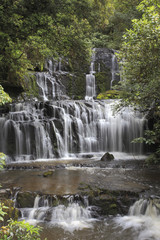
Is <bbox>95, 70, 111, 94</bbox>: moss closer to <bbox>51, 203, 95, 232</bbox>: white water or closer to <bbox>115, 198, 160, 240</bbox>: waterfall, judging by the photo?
<bbox>115, 198, 160, 240</bbox>: waterfall

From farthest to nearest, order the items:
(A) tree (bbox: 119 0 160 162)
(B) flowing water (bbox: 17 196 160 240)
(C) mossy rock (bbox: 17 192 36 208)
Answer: (A) tree (bbox: 119 0 160 162), (C) mossy rock (bbox: 17 192 36 208), (B) flowing water (bbox: 17 196 160 240)

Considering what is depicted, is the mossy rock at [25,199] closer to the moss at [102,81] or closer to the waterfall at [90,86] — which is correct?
the waterfall at [90,86]

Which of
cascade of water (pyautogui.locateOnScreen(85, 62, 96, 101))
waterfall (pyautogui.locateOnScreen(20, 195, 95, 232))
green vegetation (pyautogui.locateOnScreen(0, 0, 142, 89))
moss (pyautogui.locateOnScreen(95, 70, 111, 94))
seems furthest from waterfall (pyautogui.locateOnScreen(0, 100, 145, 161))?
moss (pyautogui.locateOnScreen(95, 70, 111, 94))

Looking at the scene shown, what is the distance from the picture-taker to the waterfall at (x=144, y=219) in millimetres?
5180

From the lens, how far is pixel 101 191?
21.0 ft

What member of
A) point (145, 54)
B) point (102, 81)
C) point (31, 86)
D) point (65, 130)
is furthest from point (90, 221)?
point (102, 81)

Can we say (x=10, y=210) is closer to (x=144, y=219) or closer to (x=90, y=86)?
(x=144, y=219)

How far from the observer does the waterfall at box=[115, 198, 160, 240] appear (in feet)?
17.0


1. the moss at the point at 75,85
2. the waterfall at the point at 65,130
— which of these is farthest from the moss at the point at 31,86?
the moss at the point at 75,85

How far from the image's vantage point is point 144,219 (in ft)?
18.7

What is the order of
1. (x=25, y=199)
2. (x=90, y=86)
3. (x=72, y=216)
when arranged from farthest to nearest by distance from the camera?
(x=90, y=86)
(x=25, y=199)
(x=72, y=216)

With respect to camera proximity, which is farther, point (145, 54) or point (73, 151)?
point (73, 151)

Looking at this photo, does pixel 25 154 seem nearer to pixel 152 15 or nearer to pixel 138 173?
pixel 138 173

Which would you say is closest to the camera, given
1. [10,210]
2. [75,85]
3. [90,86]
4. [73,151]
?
[10,210]
